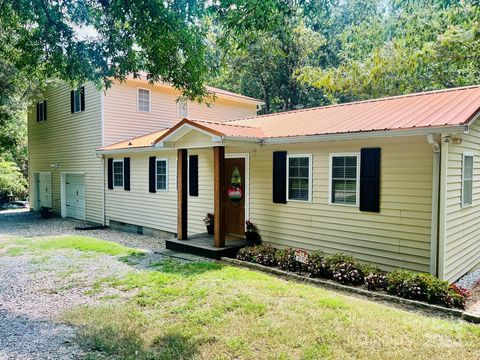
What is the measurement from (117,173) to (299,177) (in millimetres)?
8708

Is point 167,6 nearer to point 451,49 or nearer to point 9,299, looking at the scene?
point 9,299

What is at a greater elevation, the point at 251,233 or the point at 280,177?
the point at 280,177

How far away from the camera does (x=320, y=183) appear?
784 centimetres

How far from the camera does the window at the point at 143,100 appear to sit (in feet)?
51.9

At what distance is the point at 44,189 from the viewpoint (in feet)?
64.4

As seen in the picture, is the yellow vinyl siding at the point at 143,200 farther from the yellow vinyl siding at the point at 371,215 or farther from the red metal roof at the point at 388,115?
the yellow vinyl siding at the point at 371,215

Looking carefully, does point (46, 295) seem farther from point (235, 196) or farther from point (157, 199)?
point (157, 199)

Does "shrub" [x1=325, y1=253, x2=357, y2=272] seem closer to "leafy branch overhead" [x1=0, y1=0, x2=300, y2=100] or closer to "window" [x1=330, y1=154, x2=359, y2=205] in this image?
"window" [x1=330, y1=154, x2=359, y2=205]

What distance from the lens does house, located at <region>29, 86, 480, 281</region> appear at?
6.32m

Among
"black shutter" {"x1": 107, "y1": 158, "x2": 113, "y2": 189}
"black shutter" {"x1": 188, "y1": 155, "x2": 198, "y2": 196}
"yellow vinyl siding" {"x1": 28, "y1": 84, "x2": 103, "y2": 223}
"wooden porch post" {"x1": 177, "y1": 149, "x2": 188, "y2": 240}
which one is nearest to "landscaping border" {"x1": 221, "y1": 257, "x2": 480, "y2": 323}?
"wooden porch post" {"x1": 177, "y1": 149, "x2": 188, "y2": 240}

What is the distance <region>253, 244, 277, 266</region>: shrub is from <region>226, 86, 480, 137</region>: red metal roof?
2.59 meters

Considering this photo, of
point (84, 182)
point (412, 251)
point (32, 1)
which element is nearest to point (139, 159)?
point (84, 182)

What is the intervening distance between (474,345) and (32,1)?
342 inches

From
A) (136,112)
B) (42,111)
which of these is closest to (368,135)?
(136,112)
